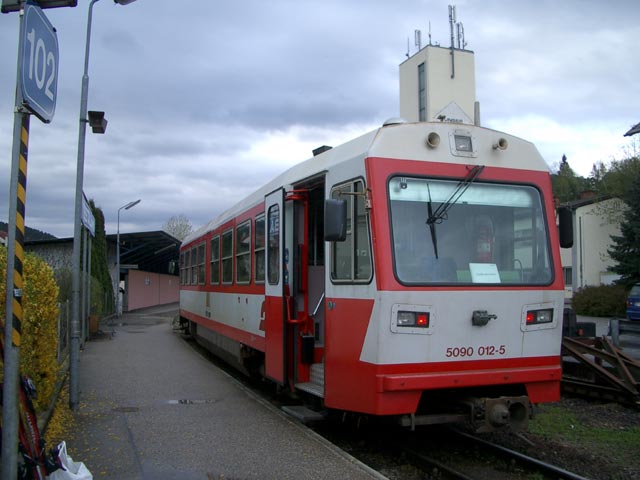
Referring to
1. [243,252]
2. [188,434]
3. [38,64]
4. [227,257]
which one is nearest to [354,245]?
[188,434]

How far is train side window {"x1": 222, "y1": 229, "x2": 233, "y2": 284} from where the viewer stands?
10938mm

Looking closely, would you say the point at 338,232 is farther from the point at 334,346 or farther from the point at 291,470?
the point at 291,470

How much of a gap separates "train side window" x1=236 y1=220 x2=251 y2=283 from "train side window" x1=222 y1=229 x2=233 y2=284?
571 millimetres

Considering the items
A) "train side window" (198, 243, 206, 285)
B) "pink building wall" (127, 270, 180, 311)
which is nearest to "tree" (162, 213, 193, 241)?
"pink building wall" (127, 270, 180, 311)

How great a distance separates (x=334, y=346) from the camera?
610cm

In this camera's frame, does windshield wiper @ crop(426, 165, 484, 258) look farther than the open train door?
No

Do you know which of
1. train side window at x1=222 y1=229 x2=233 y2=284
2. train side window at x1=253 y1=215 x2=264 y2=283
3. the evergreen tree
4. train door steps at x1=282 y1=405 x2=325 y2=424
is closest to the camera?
train door steps at x1=282 y1=405 x2=325 y2=424

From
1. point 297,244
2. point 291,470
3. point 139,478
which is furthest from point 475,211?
point 139,478

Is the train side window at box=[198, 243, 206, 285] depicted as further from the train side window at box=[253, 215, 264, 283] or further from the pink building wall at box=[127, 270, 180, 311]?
the pink building wall at box=[127, 270, 180, 311]

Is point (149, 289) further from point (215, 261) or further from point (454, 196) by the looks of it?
A: point (454, 196)

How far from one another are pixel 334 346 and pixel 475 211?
73.5 inches

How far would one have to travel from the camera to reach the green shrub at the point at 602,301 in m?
26.6

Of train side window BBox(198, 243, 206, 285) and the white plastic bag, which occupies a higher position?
train side window BBox(198, 243, 206, 285)

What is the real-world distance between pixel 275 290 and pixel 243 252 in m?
2.32
